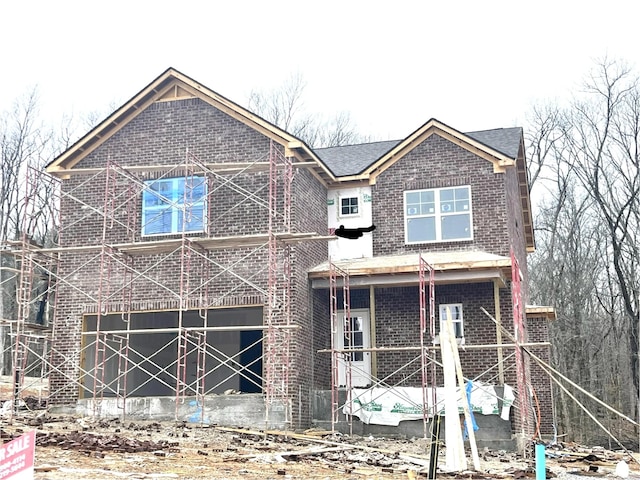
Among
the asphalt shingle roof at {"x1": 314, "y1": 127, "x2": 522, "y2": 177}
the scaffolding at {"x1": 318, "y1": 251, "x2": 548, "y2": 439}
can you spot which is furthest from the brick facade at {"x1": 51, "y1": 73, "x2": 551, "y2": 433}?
the asphalt shingle roof at {"x1": 314, "y1": 127, "x2": 522, "y2": 177}

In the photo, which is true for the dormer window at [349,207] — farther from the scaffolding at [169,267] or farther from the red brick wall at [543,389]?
the red brick wall at [543,389]

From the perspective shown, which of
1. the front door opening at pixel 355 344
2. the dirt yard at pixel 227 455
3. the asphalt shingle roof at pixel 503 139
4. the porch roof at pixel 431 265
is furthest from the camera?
the asphalt shingle roof at pixel 503 139

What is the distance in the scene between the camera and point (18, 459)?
720 centimetres

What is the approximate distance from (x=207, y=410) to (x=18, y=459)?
12.7 meters

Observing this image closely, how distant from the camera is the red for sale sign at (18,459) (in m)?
7.18

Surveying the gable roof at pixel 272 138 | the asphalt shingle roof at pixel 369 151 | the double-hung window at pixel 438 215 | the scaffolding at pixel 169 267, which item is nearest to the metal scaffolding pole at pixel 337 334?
the scaffolding at pixel 169 267

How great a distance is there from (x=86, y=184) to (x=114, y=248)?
265cm

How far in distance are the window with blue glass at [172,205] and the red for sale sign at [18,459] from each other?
14.2m

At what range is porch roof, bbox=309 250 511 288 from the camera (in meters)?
19.8

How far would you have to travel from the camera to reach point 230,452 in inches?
579

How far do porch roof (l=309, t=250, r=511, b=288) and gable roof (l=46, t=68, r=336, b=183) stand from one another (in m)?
2.98

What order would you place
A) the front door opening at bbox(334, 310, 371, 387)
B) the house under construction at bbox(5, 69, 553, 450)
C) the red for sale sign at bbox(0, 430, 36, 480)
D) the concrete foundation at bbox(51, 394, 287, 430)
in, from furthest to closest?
the front door opening at bbox(334, 310, 371, 387) < the house under construction at bbox(5, 69, 553, 450) < the concrete foundation at bbox(51, 394, 287, 430) < the red for sale sign at bbox(0, 430, 36, 480)

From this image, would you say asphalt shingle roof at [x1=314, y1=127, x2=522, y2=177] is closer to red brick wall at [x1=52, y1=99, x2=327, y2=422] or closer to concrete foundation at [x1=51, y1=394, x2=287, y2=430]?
red brick wall at [x1=52, y1=99, x2=327, y2=422]

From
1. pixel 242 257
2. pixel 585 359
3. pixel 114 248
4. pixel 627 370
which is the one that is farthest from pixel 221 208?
pixel 627 370
